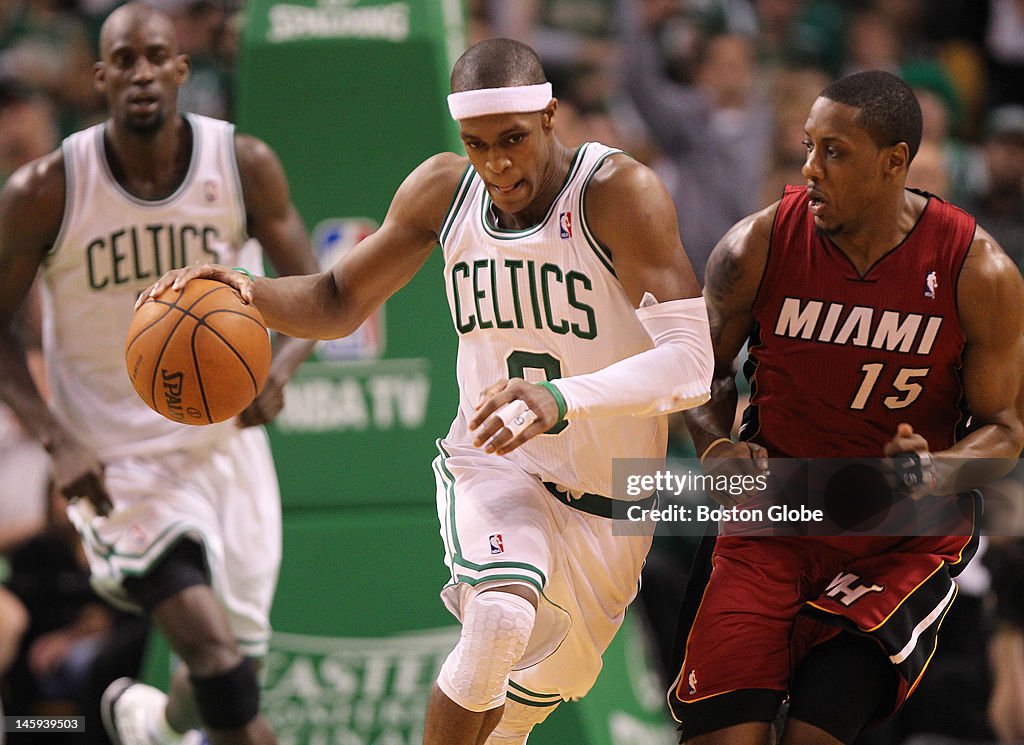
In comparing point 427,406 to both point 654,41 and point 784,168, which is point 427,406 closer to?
point 784,168

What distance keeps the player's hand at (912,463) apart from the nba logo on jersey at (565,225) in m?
1.11

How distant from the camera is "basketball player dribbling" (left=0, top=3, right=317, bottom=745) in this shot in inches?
232

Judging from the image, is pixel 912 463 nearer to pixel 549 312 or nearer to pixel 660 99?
pixel 549 312

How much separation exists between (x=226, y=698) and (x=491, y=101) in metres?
2.51

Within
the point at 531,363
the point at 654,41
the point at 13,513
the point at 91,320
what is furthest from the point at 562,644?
the point at 654,41

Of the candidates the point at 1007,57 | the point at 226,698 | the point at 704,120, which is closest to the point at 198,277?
the point at 226,698

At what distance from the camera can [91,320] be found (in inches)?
Result: 242

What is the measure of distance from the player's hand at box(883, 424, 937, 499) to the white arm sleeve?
0.56 metres

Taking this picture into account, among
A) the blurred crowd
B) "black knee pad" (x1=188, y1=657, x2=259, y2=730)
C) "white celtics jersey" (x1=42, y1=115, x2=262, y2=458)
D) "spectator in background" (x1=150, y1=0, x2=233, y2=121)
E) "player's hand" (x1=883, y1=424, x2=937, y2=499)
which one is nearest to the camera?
"player's hand" (x1=883, y1=424, x2=937, y2=499)

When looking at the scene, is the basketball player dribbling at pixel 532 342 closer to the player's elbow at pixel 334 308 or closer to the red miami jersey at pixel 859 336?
the player's elbow at pixel 334 308

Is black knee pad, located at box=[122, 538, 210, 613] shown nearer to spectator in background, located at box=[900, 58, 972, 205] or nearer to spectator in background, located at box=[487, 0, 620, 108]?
spectator in background, located at box=[487, 0, 620, 108]

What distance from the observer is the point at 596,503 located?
193 inches

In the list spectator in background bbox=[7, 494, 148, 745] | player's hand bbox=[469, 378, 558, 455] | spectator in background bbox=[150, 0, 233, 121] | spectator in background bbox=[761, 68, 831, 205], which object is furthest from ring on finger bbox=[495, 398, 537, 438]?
spectator in background bbox=[150, 0, 233, 121]

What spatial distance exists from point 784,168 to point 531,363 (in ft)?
15.9
